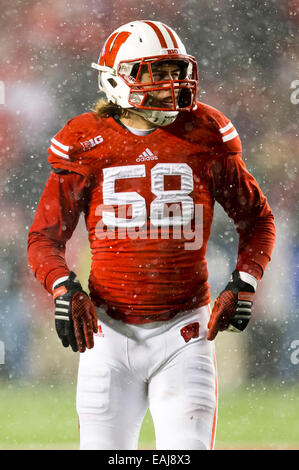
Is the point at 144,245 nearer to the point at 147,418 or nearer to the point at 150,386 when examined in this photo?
the point at 150,386

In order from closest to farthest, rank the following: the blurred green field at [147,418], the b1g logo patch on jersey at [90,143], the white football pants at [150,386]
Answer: the white football pants at [150,386]
the b1g logo patch on jersey at [90,143]
the blurred green field at [147,418]

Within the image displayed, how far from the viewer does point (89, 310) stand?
1.68 m

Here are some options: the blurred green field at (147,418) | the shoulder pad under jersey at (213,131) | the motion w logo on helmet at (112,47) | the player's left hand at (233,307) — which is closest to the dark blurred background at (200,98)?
the blurred green field at (147,418)

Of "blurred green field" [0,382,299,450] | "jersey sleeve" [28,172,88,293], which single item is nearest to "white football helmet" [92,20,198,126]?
"jersey sleeve" [28,172,88,293]

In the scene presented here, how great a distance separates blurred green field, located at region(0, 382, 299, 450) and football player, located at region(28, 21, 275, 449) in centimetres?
147

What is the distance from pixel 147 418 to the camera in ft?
11.5

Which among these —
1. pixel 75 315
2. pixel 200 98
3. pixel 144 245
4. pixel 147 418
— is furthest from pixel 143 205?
pixel 147 418

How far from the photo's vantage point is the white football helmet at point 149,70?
169cm

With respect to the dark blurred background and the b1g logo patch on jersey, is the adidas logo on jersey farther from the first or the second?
the dark blurred background

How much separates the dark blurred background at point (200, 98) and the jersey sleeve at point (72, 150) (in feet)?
4.72

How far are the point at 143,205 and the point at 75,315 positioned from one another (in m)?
0.30

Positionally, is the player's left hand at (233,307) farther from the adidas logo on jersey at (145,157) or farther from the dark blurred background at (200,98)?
the dark blurred background at (200,98)

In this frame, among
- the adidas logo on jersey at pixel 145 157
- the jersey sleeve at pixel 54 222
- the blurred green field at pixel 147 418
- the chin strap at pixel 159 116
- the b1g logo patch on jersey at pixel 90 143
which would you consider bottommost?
the blurred green field at pixel 147 418

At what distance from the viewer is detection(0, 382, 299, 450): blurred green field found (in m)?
3.08
